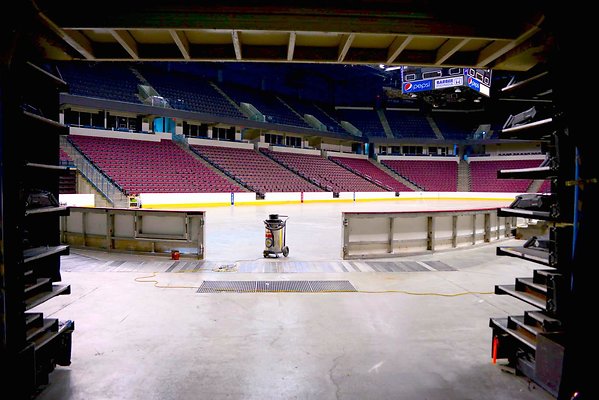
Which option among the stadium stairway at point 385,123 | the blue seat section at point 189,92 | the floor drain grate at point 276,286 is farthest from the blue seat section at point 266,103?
the floor drain grate at point 276,286

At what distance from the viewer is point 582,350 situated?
216cm

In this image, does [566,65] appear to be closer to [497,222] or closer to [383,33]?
[383,33]

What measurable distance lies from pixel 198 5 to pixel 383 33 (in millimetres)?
1332

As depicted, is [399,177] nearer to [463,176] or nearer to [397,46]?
[463,176]

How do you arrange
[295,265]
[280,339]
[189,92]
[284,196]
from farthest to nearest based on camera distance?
[189,92], [284,196], [295,265], [280,339]

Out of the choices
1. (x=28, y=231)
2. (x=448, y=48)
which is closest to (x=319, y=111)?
(x=448, y=48)

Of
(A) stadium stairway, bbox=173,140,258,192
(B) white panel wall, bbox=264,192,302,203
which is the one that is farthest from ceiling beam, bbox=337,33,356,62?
(A) stadium stairway, bbox=173,140,258,192

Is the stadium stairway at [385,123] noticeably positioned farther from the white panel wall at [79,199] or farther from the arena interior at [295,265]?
the arena interior at [295,265]

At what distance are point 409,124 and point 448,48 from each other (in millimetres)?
44717

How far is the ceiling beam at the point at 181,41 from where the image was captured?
2.94m

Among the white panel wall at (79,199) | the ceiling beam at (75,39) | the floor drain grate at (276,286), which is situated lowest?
the floor drain grate at (276,286)

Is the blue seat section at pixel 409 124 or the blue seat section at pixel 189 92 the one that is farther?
the blue seat section at pixel 409 124

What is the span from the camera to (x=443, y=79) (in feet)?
82.6

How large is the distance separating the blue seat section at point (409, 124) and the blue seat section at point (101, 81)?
2806 cm
